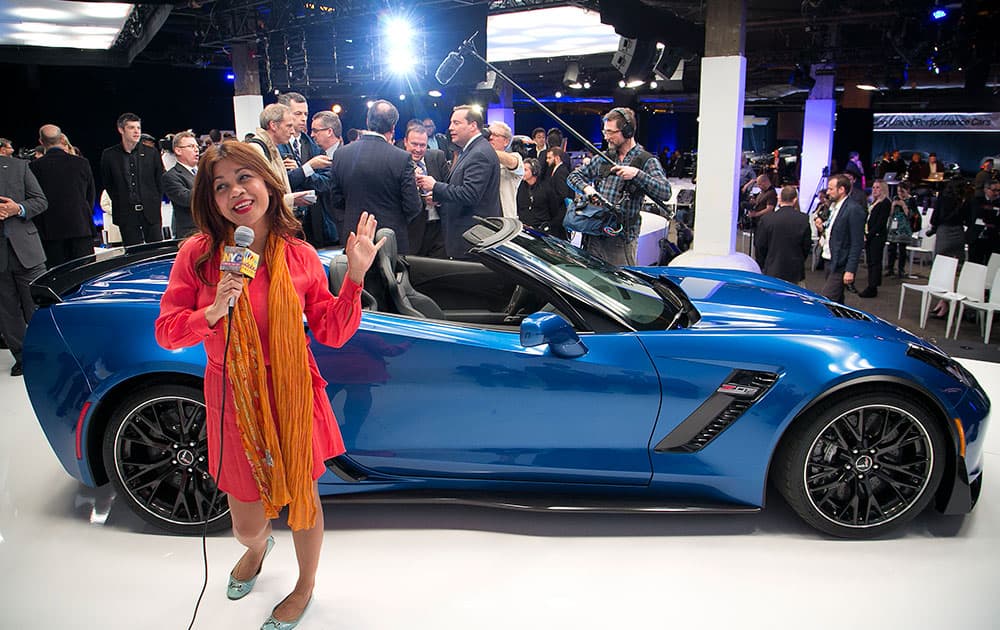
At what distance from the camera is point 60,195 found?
561cm

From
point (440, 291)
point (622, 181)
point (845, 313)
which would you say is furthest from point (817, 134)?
point (440, 291)

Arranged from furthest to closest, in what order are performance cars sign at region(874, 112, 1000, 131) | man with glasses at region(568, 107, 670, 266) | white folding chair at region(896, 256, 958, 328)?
performance cars sign at region(874, 112, 1000, 131)
white folding chair at region(896, 256, 958, 328)
man with glasses at region(568, 107, 670, 266)

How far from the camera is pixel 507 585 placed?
8.51 feet

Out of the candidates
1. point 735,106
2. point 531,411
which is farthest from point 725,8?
point 531,411

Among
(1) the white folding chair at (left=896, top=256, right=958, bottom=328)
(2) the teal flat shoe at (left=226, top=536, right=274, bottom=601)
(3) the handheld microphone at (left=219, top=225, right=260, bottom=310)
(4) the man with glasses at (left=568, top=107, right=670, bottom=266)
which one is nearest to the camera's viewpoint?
(3) the handheld microphone at (left=219, top=225, right=260, bottom=310)

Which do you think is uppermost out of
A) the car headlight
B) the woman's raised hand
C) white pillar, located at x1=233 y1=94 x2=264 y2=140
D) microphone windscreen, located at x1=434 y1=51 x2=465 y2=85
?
white pillar, located at x1=233 y1=94 x2=264 y2=140

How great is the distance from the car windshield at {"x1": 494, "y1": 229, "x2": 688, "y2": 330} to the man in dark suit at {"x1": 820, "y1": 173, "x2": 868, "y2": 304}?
3.87 meters

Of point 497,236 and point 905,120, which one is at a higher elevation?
point 905,120

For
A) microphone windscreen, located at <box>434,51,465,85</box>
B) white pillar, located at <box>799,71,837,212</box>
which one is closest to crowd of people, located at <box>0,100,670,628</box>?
microphone windscreen, located at <box>434,51,465,85</box>

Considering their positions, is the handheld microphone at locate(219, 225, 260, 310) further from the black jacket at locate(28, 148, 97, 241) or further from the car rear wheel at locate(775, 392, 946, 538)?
the black jacket at locate(28, 148, 97, 241)

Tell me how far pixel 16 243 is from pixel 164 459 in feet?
10.4

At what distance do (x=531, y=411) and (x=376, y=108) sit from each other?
277 centimetres

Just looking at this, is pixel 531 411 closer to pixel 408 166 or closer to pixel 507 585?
pixel 507 585

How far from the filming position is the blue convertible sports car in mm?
2646
